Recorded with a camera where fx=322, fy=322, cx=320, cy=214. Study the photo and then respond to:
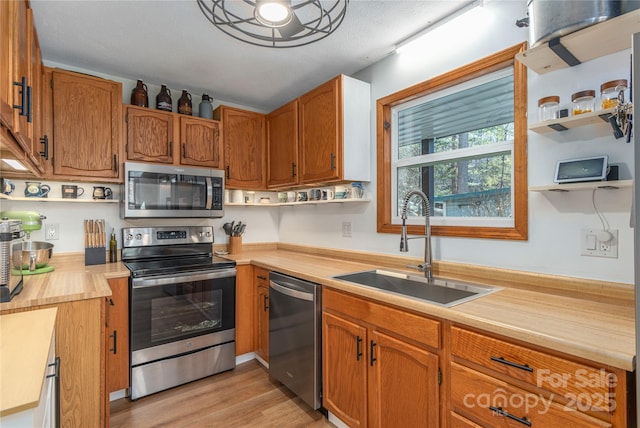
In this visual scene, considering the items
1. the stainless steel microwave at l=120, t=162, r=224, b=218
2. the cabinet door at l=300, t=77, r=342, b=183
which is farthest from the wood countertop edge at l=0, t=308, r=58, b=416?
the cabinet door at l=300, t=77, r=342, b=183

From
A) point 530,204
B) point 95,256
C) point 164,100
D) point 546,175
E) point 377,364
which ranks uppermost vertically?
point 164,100

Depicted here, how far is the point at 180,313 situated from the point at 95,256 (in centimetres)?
79

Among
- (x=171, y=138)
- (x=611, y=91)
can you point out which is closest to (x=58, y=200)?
(x=171, y=138)

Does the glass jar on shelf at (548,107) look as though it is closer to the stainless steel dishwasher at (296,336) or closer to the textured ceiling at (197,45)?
the textured ceiling at (197,45)

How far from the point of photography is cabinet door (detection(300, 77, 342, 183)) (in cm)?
239

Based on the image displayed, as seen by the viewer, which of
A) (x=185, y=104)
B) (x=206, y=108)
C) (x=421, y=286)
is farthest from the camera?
(x=206, y=108)

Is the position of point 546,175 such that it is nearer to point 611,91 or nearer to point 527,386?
point 611,91

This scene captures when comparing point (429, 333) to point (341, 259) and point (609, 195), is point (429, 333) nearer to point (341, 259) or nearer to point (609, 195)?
point (609, 195)

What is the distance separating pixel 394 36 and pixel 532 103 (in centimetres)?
98

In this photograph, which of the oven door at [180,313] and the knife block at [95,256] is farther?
the knife block at [95,256]

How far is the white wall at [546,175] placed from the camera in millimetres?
1344

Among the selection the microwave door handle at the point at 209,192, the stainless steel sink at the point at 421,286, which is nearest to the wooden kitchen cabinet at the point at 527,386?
the stainless steel sink at the point at 421,286

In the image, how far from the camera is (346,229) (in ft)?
9.01

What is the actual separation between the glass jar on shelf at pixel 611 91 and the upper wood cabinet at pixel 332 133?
144 cm
